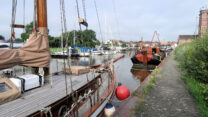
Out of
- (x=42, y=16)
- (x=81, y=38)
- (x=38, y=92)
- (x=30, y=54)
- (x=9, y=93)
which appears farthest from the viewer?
(x=81, y=38)

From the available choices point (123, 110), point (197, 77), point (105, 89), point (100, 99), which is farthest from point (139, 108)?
point (197, 77)

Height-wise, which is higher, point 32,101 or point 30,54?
point 30,54

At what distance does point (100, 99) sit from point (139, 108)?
184 cm

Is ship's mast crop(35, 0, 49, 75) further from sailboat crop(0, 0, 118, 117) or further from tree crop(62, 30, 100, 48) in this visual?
tree crop(62, 30, 100, 48)

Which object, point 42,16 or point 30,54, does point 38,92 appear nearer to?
point 30,54

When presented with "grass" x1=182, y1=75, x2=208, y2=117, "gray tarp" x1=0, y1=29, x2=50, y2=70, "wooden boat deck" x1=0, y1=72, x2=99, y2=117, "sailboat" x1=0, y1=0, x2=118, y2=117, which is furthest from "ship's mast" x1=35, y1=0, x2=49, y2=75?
"grass" x1=182, y1=75, x2=208, y2=117

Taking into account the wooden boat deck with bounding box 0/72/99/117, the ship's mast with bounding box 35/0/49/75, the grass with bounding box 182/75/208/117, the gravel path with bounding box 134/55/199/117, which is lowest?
the gravel path with bounding box 134/55/199/117

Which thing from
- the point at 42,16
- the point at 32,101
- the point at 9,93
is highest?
the point at 42,16

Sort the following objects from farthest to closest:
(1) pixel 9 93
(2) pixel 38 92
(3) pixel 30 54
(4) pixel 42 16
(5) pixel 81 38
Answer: (5) pixel 81 38, (4) pixel 42 16, (3) pixel 30 54, (2) pixel 38 92, (1) pixel 9 93

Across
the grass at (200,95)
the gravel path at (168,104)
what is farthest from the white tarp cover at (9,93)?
the grass at (200,95)

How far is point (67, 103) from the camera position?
4.57 meters

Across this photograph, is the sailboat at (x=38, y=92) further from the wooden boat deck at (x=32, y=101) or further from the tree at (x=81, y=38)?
the tree at (x=81, y=38)

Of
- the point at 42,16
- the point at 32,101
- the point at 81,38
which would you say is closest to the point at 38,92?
the point at 32,101

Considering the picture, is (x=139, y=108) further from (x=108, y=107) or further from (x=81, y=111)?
(x=81, y=111)
